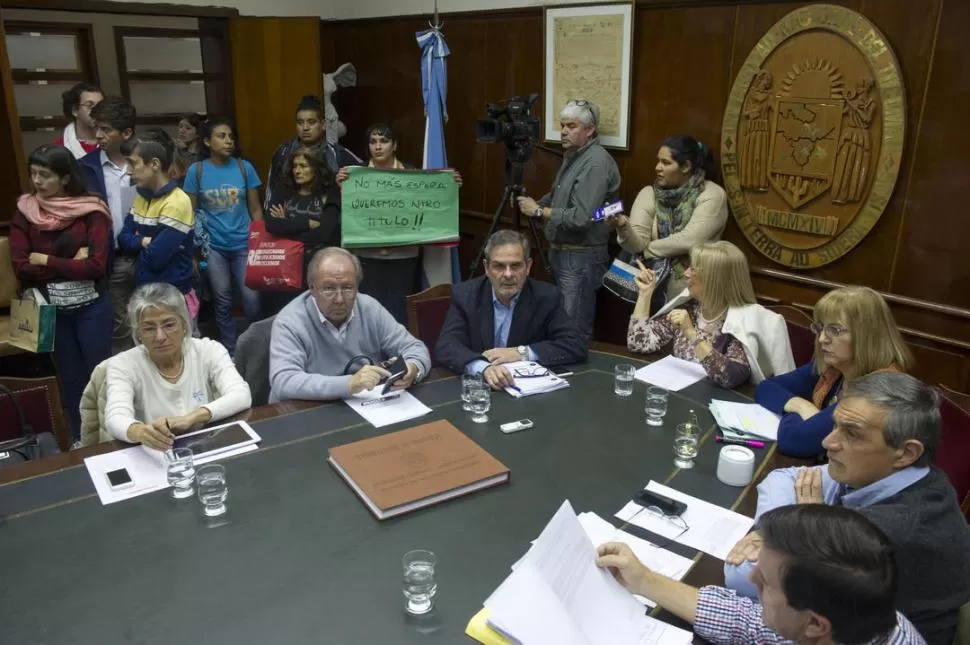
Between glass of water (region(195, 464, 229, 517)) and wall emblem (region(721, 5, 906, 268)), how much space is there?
2.93 metres

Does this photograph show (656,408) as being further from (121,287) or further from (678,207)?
(121,287)

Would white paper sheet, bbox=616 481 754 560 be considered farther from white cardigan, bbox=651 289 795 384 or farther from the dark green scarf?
the dark green scarf

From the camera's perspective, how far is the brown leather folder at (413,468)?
172 cm

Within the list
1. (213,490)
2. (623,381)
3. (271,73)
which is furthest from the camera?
(271,73)

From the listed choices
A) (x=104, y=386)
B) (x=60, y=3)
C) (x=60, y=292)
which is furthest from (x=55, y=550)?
(x=60, y=3)

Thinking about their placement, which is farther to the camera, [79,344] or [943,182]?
[79,344]

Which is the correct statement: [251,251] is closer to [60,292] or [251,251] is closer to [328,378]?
[60,292]

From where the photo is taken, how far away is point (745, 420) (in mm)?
2193

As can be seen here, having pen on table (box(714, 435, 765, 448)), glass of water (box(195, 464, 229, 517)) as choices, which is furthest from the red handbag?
pen on table (box(714, 435, 765, 448))

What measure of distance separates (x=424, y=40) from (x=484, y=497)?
335cm

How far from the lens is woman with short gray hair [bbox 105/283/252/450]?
2117 mm

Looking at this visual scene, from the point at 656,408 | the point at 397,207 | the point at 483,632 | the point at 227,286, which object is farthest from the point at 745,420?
the point at 227,286

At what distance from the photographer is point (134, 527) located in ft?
5.32

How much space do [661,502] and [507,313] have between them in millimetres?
1287
